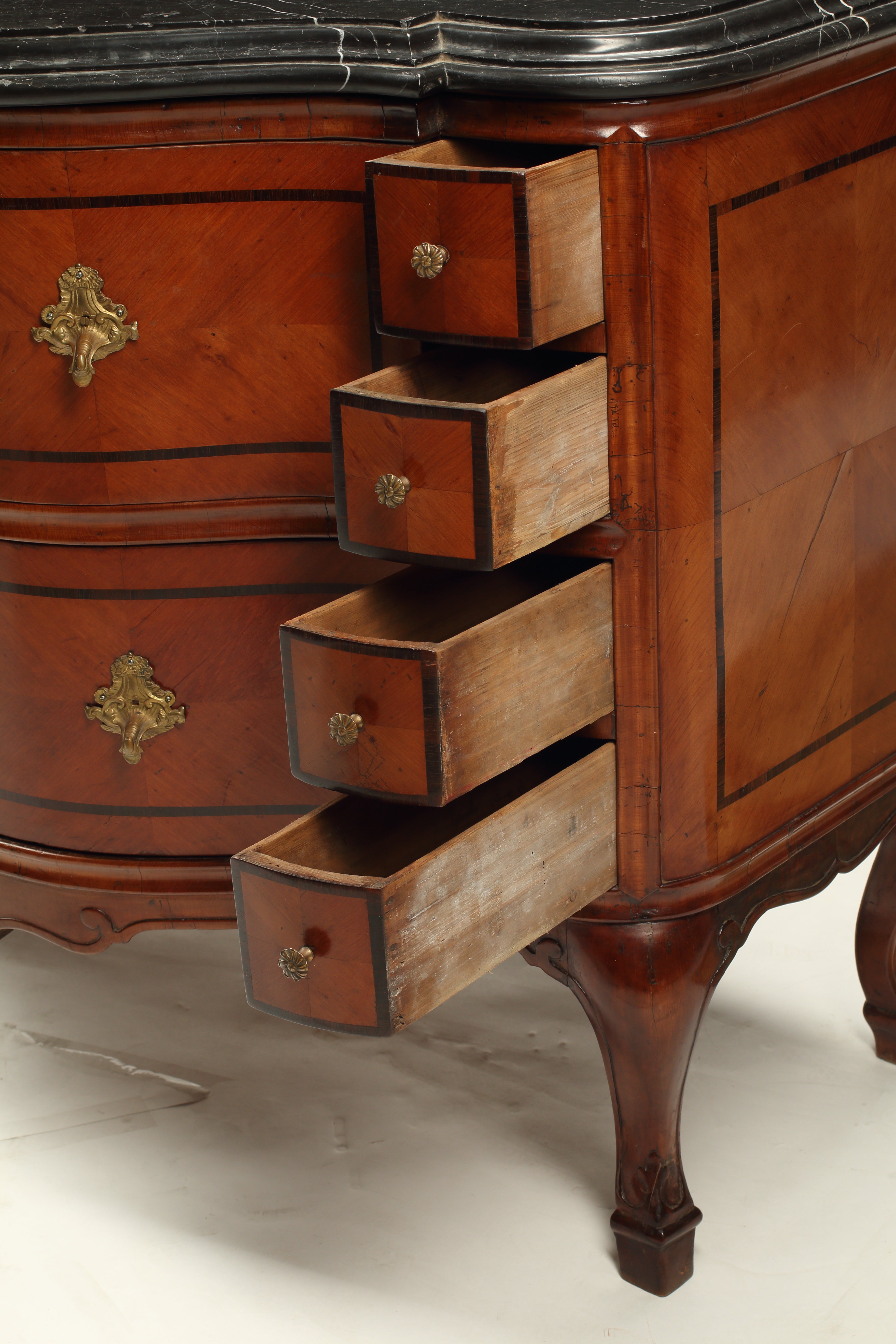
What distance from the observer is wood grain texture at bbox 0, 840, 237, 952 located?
1400mm

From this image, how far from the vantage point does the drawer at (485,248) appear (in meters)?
1.09

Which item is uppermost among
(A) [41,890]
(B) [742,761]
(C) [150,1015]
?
(B) [742,761]

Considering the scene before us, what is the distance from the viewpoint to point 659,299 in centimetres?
116

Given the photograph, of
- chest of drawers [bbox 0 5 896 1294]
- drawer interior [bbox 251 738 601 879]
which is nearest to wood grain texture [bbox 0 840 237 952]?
chest of drawers [bbox 0 5 896 1294]

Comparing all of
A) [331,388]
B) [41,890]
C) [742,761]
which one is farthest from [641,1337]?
[331,388]

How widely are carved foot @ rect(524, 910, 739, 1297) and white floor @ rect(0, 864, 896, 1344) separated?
0.04 metres

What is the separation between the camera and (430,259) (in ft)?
3.70

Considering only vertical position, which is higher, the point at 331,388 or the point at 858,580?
the point at 331,388

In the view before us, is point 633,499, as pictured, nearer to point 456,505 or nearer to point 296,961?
point 456,505

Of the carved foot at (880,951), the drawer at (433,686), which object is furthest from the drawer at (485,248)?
the carved foot at (880,951)

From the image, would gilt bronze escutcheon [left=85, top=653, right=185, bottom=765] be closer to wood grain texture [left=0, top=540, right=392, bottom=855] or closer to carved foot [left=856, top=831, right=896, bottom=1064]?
wood grain texture [left=0, top=540, right=392, bottom=855]

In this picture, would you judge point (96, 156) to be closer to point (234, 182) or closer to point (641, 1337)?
point (234, 182)

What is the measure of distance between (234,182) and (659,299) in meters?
0.30

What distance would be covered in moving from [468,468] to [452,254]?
0.14 metres
